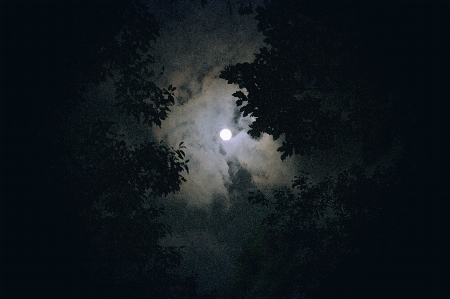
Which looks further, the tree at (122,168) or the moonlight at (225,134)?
the moonlight at (225,134)

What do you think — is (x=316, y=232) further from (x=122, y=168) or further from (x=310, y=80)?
(x=122, y=168)

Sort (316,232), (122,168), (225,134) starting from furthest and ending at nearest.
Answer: (225,134), (316,232), (122,168)

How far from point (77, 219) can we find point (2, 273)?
52.9 inches

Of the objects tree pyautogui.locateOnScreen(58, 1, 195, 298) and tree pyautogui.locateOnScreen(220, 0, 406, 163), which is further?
tree pyautogui.locateOnScreen(58, 1, 195, 298)

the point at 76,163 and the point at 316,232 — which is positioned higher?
the point at 76,163

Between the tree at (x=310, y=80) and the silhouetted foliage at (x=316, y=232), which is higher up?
the tree at (x=310, y=80)

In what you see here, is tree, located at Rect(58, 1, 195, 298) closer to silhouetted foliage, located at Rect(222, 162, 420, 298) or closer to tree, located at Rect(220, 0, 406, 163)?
tree, located at Rect(220, 0, 406, 163)

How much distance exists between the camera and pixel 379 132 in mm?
5906

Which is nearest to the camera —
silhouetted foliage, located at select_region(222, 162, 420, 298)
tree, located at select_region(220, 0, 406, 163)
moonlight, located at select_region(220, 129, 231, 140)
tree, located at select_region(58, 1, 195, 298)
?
tree, located at select_region(220, 0, 406, 163)

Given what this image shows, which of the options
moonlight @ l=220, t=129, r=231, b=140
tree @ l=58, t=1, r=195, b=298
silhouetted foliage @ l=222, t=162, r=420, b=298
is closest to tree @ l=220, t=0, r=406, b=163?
silhouetted foliage @ l=222, t=162, r=420, b=298

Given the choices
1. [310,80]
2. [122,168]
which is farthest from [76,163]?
[310,80]

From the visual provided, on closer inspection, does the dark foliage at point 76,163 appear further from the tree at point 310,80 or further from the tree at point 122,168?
the tree at point 310,80

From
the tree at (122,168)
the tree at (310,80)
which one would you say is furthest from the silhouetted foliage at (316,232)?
the tree at (122,168)

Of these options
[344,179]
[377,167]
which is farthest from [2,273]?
[377,167]
